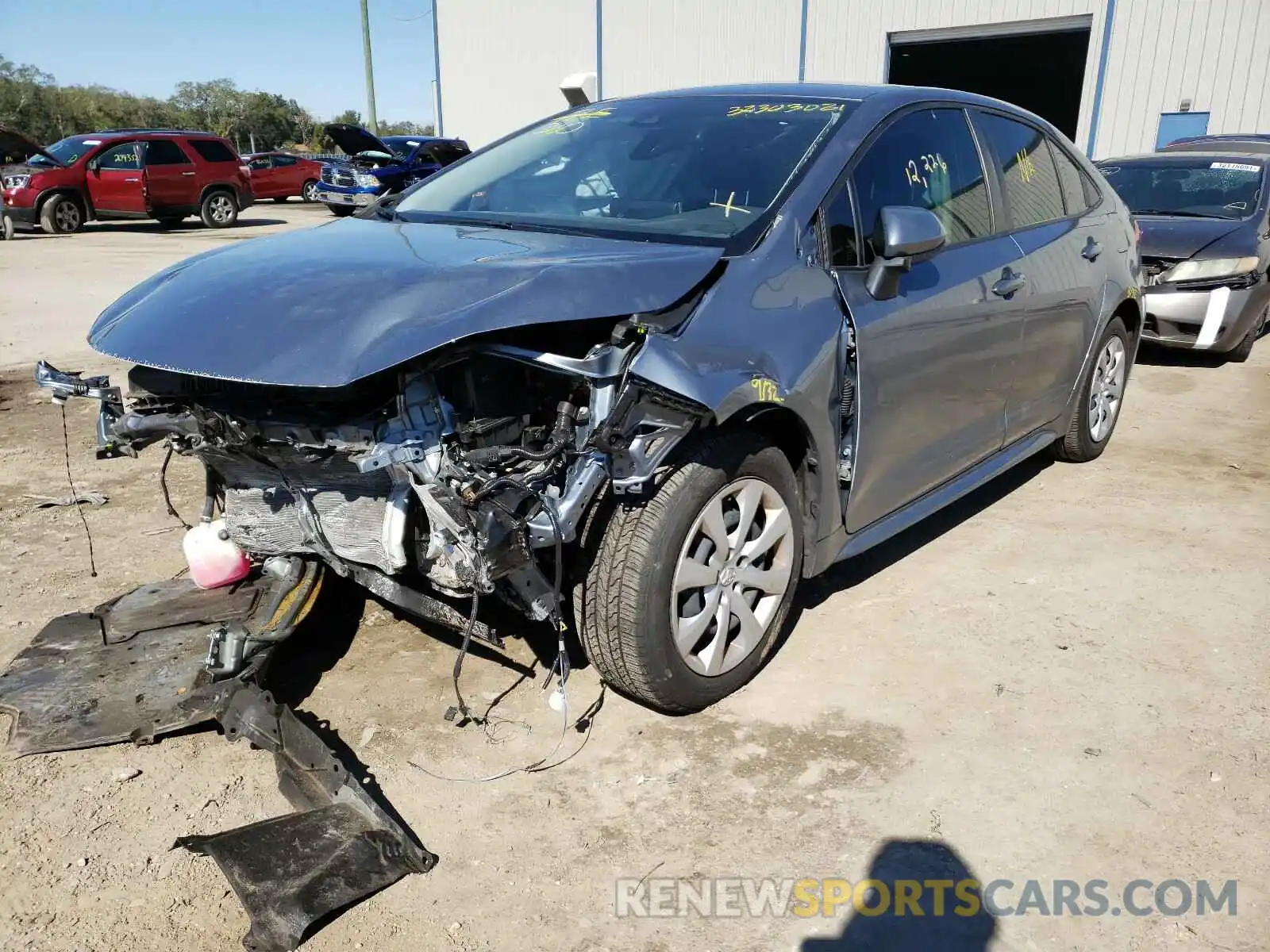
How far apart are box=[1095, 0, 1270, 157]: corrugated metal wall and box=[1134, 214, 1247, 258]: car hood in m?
10.0

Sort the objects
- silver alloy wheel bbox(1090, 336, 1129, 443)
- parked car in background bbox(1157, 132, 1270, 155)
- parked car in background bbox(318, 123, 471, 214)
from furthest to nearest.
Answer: parked car in background bbox(318, 123, 471, 214) → parked car in background bbox(1157, 132, 1270, 155) → silver alloy wheel bbox(1090, 336, 1129, 443)

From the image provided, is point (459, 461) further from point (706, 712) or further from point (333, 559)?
point (706, 712)

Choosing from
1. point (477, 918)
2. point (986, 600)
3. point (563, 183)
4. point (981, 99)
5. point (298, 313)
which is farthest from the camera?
point (981, 99)

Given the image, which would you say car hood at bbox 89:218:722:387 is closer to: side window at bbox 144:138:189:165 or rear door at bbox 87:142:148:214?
rear door at bbox 87:142:148:214

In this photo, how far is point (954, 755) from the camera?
2867 mm

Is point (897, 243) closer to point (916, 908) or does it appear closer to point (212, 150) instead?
point (916, 908)

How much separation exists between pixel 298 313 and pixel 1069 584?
309cm

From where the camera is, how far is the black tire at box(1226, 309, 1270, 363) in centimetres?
796

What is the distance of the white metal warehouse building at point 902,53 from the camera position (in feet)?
52.8

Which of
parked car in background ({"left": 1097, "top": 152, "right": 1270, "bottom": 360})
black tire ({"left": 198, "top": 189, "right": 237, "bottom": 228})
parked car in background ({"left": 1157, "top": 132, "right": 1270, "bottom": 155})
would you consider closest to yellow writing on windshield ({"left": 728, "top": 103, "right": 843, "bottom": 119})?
parked car in background ({"left": 1097, "top": 152, "right": 1270, "bottom": 360})

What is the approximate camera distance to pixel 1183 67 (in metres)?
16.3

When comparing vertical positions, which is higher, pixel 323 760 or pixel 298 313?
pixel 298 313

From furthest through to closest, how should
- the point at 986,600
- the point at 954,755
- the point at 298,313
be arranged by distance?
the point at 986,600 → the point at 954,755 → the point at 298,313

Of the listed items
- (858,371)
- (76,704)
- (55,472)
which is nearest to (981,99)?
(858,371)
